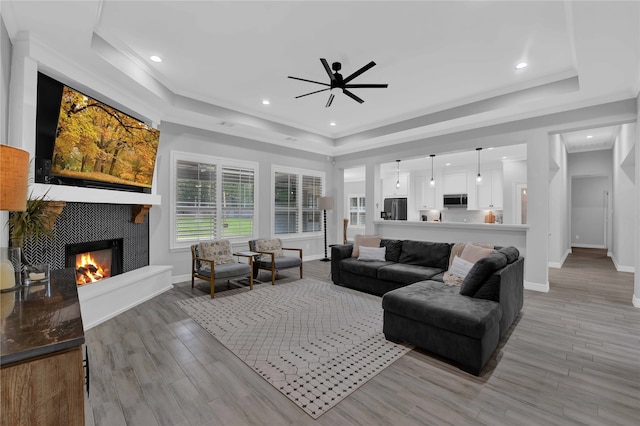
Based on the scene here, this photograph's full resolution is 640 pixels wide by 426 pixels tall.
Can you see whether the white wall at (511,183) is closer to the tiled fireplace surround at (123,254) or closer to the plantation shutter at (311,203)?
the plantation shutter at (311,203)

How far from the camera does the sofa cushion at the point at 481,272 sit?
288 centimetres

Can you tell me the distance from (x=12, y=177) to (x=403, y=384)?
2772 millimetres

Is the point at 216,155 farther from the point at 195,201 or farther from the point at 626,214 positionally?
the point at 626,214

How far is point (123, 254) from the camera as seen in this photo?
4.38 metres

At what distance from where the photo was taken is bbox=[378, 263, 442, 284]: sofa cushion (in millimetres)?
4145

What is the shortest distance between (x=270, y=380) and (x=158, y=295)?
3.08 metres

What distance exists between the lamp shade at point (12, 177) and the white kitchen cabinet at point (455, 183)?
396 inches

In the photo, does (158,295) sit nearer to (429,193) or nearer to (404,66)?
(404,66)

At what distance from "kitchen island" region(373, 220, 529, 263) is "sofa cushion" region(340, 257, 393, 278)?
1.83 m

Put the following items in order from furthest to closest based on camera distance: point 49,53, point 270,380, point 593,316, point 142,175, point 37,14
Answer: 1. point 142,175
2. point 593,316
3. point 49,53
4. point 37,14
5. point 270,380

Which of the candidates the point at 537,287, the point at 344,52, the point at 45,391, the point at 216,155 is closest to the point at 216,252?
the point at 216,155

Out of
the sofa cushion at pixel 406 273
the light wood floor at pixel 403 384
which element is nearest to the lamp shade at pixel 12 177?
the light wood floor at pixel 403 384

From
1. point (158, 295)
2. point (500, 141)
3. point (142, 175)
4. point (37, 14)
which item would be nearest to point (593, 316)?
point (500, 141)

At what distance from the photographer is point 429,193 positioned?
10133mm
